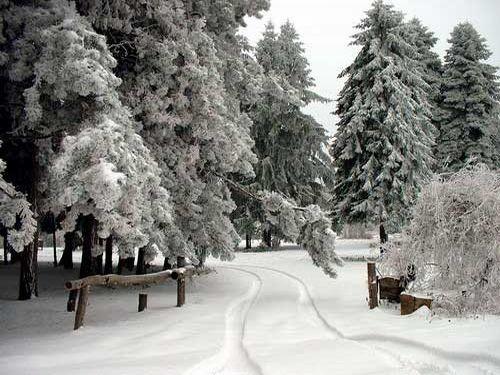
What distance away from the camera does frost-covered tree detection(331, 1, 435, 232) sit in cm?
2344

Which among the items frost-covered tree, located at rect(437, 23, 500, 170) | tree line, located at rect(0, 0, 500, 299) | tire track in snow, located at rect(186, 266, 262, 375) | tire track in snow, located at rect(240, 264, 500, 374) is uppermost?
frost-covered tree, located at rect(437, 23, 500, 170)

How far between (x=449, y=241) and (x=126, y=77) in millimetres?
9458

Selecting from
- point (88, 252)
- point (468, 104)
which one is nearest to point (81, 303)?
point (88, 252)

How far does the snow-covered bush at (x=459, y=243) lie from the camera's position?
8.80 m

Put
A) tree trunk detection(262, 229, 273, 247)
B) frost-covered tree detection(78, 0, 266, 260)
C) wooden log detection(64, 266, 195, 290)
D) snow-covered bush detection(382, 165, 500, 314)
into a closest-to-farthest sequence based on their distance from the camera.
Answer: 1. snow-covered bush detection(382, 165, 500, 314)
2. wooden log detection(64, 266, 195, 290)
3. frost-covered tree detection(78, 0, 266, 260)
4. tree trunk detection(262, 229, 273, 247)

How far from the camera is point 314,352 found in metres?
7.06

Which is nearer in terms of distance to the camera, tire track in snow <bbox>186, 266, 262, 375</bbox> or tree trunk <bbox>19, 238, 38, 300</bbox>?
tire track in snow <bbox>186, 266, 262, 375</bbox>

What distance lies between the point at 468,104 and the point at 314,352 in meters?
27.3

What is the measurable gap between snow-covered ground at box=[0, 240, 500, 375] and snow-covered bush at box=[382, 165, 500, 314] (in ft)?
2.55

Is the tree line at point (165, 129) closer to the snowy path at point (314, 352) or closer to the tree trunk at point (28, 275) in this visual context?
the tree trunk at point (28, 275)

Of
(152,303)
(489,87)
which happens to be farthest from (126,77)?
(489,87)

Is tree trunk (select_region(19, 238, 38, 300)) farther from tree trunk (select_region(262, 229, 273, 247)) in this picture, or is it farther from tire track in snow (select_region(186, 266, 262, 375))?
tree trunk (select_region(262, 229, 273, 247))

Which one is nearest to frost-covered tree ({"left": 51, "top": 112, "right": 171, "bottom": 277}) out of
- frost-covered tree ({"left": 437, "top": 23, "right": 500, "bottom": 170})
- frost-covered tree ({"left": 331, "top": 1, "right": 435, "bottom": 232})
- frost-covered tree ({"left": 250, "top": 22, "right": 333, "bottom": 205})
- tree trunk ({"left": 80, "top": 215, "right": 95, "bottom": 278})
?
tree trunk ({"left": 80, "top": 215, "right": 95, "bottom": 278})

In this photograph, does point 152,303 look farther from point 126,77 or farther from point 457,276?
point 457,276
